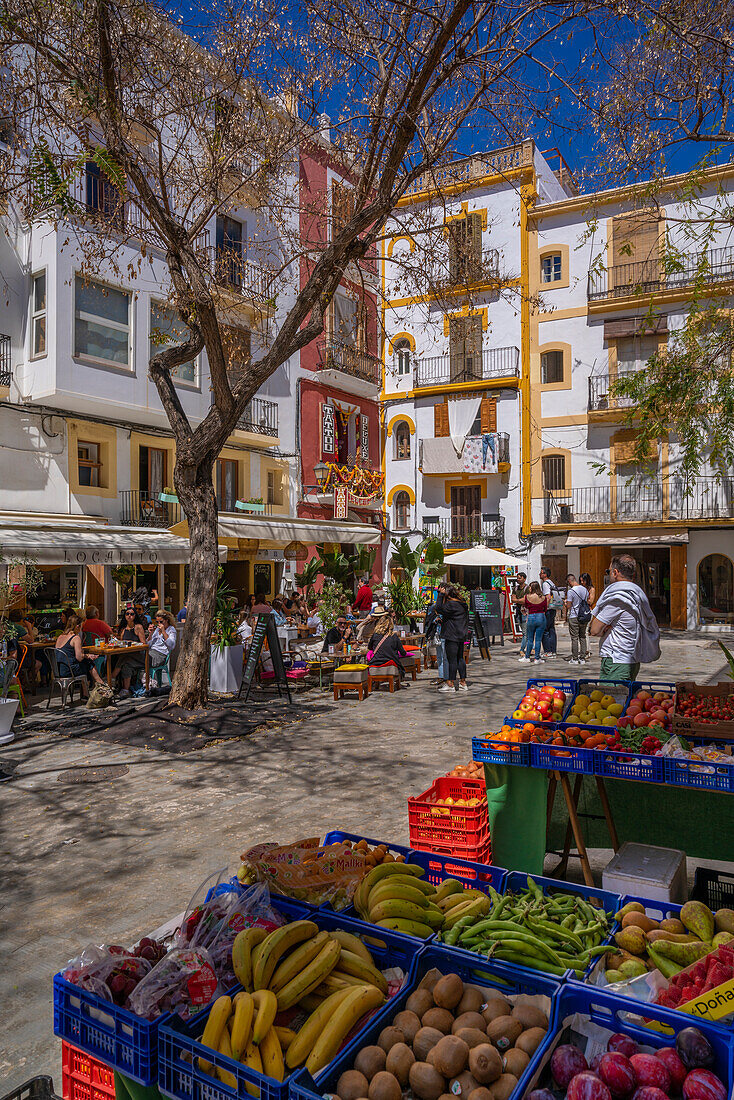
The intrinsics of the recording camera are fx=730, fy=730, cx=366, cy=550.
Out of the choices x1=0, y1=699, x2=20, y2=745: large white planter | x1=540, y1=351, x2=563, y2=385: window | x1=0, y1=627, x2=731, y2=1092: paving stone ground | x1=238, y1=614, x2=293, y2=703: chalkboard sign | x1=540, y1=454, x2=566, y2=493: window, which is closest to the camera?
x1=0, y1=627, x2=731, y2=1092: paving stone ground

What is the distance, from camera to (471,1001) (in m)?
2.17

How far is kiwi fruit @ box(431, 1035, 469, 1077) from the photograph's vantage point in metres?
1.92

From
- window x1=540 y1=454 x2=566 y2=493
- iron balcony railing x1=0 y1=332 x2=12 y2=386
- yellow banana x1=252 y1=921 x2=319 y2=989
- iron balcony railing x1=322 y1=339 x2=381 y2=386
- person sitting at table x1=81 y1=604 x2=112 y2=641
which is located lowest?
yellow banana x1=252 y1=921 x2=319 y2=989

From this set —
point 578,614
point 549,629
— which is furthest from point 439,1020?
point 549,629

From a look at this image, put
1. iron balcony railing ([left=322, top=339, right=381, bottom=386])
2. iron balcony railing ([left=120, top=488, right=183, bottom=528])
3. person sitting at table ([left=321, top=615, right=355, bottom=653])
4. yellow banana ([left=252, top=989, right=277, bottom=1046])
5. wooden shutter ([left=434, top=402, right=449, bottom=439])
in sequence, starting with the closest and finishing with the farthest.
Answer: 1. yellow banana ([left=252, top=989, right=277, bottom=1046])
2. person sitting at table ([left=321, top=615, right=355, bottom=653])
3. iron balcony railing ([left=120, top=488, right=183, bottom=528])
4. iron balcony railing ([left=322, top=339, right=381, bottom=386])
5. wooden shutter ([left=434, top=402, right=449, bottom=439])

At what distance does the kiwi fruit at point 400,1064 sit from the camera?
196cm

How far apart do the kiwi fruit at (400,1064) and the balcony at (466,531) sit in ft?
85.6

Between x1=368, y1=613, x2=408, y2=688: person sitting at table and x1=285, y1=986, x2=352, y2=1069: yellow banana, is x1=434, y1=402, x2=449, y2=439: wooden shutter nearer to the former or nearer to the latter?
x1=368, y1=613, x2=408, y2=688: person sitting at table

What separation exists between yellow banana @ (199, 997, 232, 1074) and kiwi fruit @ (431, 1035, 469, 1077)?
0.61m

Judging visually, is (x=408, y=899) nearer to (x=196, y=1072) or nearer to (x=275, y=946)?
(x=275, y=946)

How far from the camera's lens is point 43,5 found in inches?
303

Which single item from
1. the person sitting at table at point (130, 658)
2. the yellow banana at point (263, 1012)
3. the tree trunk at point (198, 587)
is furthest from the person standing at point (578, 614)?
the yellow banana at point (263, 1012)

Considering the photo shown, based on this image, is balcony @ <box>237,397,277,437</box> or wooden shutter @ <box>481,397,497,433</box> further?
wooden shutter @ <box>481,397,497,433</box>

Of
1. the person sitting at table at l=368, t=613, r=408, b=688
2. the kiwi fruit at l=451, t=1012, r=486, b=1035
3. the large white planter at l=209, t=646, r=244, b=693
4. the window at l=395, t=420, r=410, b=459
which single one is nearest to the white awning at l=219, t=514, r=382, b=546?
the large white planter at l=209, t=646, r=244, b=693
